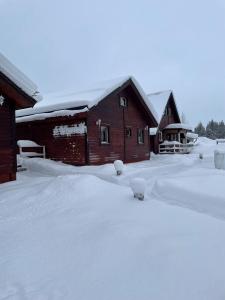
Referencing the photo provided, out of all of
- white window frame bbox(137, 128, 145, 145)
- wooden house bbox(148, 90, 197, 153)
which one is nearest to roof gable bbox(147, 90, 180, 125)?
wooden house bbox(148, 90, 197, 153)

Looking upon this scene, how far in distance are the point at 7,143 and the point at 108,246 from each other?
7255 millimetres

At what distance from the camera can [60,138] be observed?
49.2ft

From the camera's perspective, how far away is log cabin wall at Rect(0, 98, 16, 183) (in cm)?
→ 973

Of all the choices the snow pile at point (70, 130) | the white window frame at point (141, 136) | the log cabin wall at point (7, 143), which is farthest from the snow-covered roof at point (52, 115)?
the white window frame at point (141, 136)

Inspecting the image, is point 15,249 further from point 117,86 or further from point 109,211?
point 117,86

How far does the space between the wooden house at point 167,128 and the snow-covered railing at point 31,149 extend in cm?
1193

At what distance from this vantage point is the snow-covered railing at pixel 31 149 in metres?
14.6

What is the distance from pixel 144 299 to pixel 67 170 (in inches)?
417

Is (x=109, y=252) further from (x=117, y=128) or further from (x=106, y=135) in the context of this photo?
(x=117, y=128)

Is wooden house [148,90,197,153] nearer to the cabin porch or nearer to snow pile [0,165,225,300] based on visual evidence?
the cabin porch

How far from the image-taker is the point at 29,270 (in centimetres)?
343

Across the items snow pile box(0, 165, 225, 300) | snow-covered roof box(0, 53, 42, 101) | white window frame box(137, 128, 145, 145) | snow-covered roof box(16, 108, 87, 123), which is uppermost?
snow-covered roof box(0, 53, 42, 101)

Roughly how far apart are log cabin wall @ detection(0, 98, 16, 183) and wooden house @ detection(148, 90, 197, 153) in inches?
648

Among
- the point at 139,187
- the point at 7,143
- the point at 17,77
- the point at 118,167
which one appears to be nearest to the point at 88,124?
the point at 118,167
